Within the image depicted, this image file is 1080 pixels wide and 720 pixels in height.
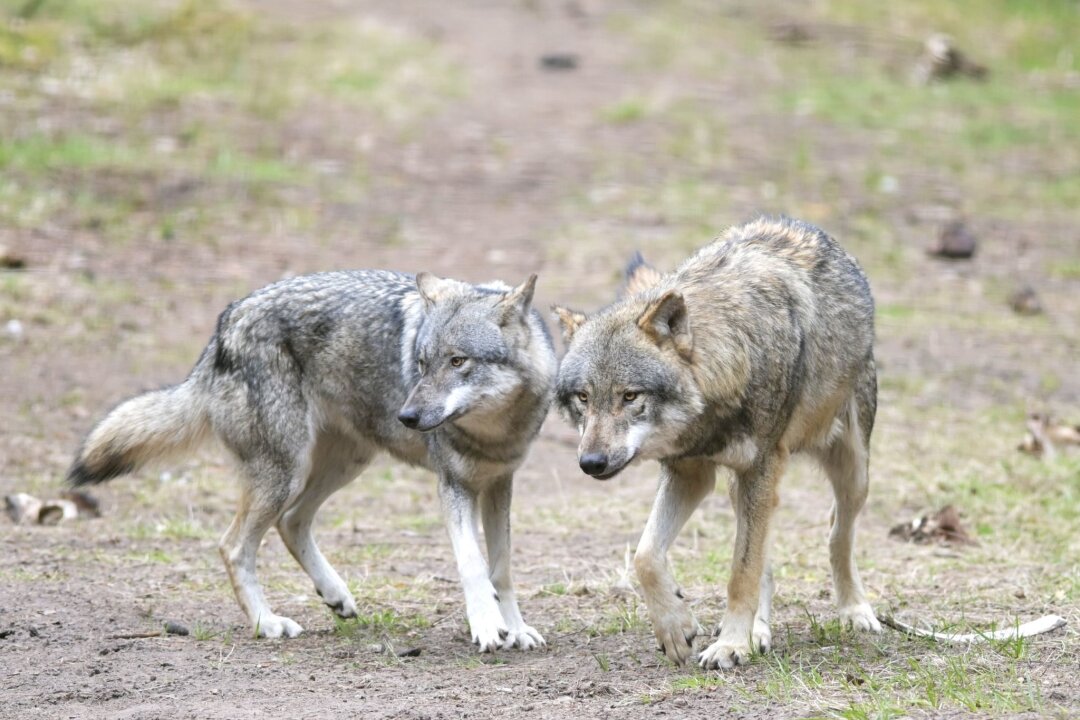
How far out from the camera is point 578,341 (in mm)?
6059

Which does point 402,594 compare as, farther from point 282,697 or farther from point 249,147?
point 249,147

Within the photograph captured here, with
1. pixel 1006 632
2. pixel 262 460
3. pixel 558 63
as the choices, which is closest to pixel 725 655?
pixel 1006 632

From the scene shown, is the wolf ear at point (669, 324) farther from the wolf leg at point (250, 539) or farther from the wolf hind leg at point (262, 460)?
the wolf leg at point (250, 539)

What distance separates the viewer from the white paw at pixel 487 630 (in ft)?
21.0

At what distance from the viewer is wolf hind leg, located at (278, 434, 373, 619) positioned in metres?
7.08

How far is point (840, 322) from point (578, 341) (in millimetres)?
1289

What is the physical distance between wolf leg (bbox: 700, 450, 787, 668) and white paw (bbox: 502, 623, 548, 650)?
2.73 ft

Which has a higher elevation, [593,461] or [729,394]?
[729,394]

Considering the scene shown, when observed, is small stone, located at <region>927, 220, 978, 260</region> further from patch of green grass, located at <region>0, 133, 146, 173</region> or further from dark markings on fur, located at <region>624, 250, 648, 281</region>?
dark markings on fur, located at <region>624, 250, 648, 281</region>

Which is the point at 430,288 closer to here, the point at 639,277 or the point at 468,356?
the point at 468,356

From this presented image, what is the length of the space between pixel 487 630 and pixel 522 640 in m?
0.20

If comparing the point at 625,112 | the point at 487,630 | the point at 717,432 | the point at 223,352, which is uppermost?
the point at 717,432

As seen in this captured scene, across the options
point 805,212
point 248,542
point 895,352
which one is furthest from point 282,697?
point 805,212

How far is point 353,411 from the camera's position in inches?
286
